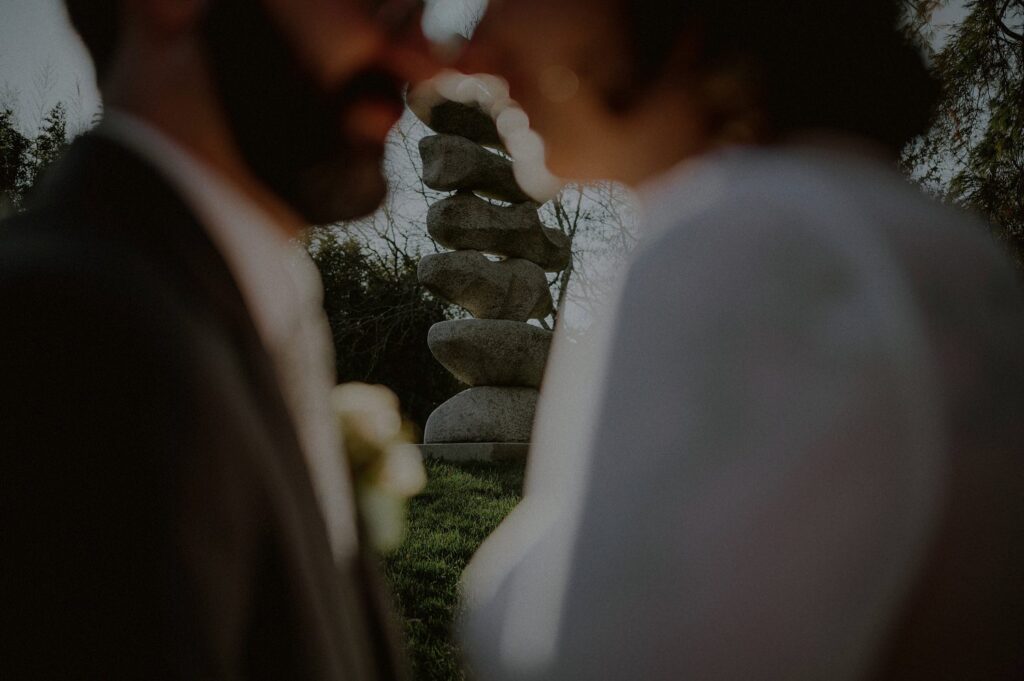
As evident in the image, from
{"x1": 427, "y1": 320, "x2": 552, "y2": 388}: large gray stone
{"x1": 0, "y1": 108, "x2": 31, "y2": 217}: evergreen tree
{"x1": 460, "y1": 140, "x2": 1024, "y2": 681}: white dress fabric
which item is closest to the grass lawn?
{"x1": 427, "y1": 320, "x2": 552, "y2": 388}: large gray stone

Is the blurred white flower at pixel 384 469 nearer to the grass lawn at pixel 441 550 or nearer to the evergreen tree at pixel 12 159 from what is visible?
the grass lawn at pixel 441 550

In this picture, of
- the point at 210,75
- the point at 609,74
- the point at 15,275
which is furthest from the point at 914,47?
the point at 15,275

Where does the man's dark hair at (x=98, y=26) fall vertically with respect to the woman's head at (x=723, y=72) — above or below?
above

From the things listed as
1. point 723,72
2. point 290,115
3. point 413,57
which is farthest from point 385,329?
point 723,72

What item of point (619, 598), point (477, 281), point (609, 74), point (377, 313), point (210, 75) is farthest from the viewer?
point (377, 313)

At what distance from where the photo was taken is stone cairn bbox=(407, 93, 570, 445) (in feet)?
24.0

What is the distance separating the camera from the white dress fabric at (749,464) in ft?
1.95

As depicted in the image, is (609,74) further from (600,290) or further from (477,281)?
(600,290)

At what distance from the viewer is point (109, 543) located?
622 millimetres

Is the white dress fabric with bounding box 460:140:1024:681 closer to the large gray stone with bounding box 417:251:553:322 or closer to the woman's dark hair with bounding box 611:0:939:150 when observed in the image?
the woman's dark hair with bounding box 611:0:939:150

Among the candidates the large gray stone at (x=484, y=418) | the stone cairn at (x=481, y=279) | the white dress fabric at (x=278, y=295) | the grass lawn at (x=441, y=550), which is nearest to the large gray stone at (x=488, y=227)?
the stone cairn at (x=481, y=279)

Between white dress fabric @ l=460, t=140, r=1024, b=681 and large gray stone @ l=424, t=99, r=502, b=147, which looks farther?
large gray stone @ l=424, t=99, r=502, b=147

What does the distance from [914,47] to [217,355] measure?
1.19m

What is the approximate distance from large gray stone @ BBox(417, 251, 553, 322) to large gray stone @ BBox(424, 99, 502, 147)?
1358 millimetres
